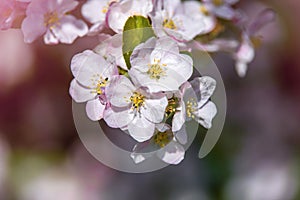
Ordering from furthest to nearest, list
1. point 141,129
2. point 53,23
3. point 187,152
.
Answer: point 187,152 → point 53,23 → point 141,129

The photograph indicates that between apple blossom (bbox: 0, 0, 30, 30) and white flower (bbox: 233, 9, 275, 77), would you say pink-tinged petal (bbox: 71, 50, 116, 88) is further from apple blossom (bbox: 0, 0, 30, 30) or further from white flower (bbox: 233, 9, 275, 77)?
white flower (bbox: 233, 9, 275, 77)

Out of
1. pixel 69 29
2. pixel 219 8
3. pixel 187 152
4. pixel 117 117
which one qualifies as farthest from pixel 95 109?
pixel 187 152

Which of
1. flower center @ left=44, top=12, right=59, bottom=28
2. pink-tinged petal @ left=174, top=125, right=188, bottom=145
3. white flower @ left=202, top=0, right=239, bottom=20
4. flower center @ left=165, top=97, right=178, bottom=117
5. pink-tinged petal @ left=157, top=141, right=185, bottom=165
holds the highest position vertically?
flower center @ left=44, top=12, right=59, bottom=28

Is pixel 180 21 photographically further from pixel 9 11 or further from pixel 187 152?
pixel 187 152

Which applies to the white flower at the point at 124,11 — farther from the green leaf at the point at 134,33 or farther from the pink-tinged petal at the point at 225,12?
the pink-tinged petal at the point at 225,12

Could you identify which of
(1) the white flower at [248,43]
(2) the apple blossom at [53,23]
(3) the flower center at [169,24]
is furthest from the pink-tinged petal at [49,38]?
(1) the white flower at [248,43]

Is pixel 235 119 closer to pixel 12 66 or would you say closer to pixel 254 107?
pixel 254 107

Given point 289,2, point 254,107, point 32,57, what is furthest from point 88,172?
point 289,2

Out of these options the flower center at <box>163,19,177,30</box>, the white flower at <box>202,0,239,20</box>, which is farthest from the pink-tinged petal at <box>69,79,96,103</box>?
the white flower at <box>202,0,239,20</box>
